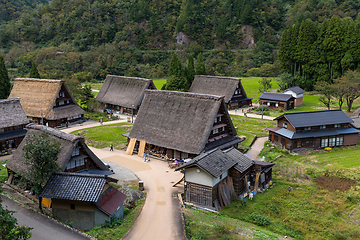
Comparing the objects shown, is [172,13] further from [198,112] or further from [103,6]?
[198,112]

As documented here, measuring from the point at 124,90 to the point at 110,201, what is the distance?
35.8m

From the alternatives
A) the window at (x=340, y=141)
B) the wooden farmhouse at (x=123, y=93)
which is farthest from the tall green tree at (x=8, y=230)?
the wooden farmhouse at (x=123, y=93)

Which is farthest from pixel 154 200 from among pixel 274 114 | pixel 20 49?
pixel 20 49

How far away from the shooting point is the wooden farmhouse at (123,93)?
5084 cm

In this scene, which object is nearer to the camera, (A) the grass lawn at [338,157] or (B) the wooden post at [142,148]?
(A) the grass lawn at [338,157]

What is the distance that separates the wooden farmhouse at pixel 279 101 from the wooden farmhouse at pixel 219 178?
100 ft

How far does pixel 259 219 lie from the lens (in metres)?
20.2

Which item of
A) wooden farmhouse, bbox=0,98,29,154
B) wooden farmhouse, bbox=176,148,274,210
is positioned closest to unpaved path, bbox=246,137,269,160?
wooden farmhouse, bbox=176,148,274,210

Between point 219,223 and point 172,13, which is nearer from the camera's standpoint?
point 219,223

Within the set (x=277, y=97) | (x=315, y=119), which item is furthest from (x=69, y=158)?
(x=277, y=97)

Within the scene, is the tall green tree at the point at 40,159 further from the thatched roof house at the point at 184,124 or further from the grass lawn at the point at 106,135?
the grass lawn at the point at 106,135

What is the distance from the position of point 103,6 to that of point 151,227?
10740 cm

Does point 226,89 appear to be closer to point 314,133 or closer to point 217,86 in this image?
point 217,86

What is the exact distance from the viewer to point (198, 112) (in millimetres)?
30812
